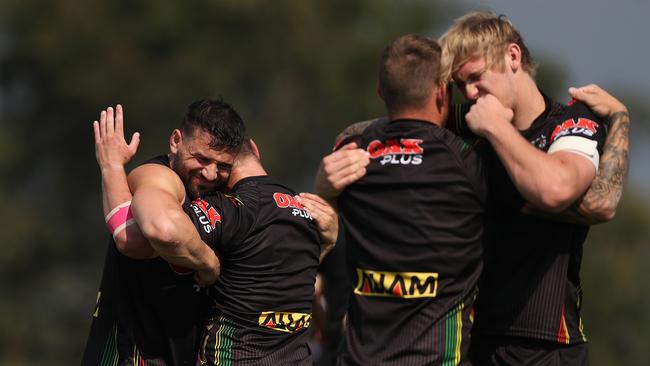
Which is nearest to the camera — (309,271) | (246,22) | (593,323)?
(309,271)

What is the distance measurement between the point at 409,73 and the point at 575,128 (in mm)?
953

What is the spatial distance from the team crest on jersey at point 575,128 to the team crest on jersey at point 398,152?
0.75 metres

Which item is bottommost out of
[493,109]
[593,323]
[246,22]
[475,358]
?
[593,323]

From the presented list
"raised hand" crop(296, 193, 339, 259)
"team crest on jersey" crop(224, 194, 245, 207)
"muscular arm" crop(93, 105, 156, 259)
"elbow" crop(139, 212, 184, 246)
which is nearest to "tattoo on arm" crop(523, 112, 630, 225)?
"raised hand" crop(296, 193, 339, 259)

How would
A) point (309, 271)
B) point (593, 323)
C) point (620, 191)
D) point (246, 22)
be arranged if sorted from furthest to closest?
point (246, 22), point (593, 323), point (309, 271), point (620, 191)

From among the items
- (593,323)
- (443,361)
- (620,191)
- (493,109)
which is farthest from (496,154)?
(593,323)

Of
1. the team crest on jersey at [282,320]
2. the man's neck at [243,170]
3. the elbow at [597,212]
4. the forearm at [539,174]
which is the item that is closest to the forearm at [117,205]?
the man's neck at [243,170]

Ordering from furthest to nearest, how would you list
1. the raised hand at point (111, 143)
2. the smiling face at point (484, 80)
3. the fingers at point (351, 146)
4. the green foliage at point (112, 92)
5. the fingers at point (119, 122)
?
the green foliage at point (112, 92) → the fingers at point (119, 122) → the raised hand at point (111, 143) → the fingers at point (351, 146) → the smiling face at point (484, 80)

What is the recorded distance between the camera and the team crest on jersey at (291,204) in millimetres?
6770

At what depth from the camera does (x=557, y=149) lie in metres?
6.21

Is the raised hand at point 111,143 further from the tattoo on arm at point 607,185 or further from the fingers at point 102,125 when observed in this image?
the tattoo on arm at point 607,185

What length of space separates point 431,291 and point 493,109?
1043 mm

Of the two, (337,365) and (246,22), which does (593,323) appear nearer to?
(246,22)

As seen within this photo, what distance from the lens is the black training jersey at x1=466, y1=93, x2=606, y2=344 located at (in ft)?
20.8
